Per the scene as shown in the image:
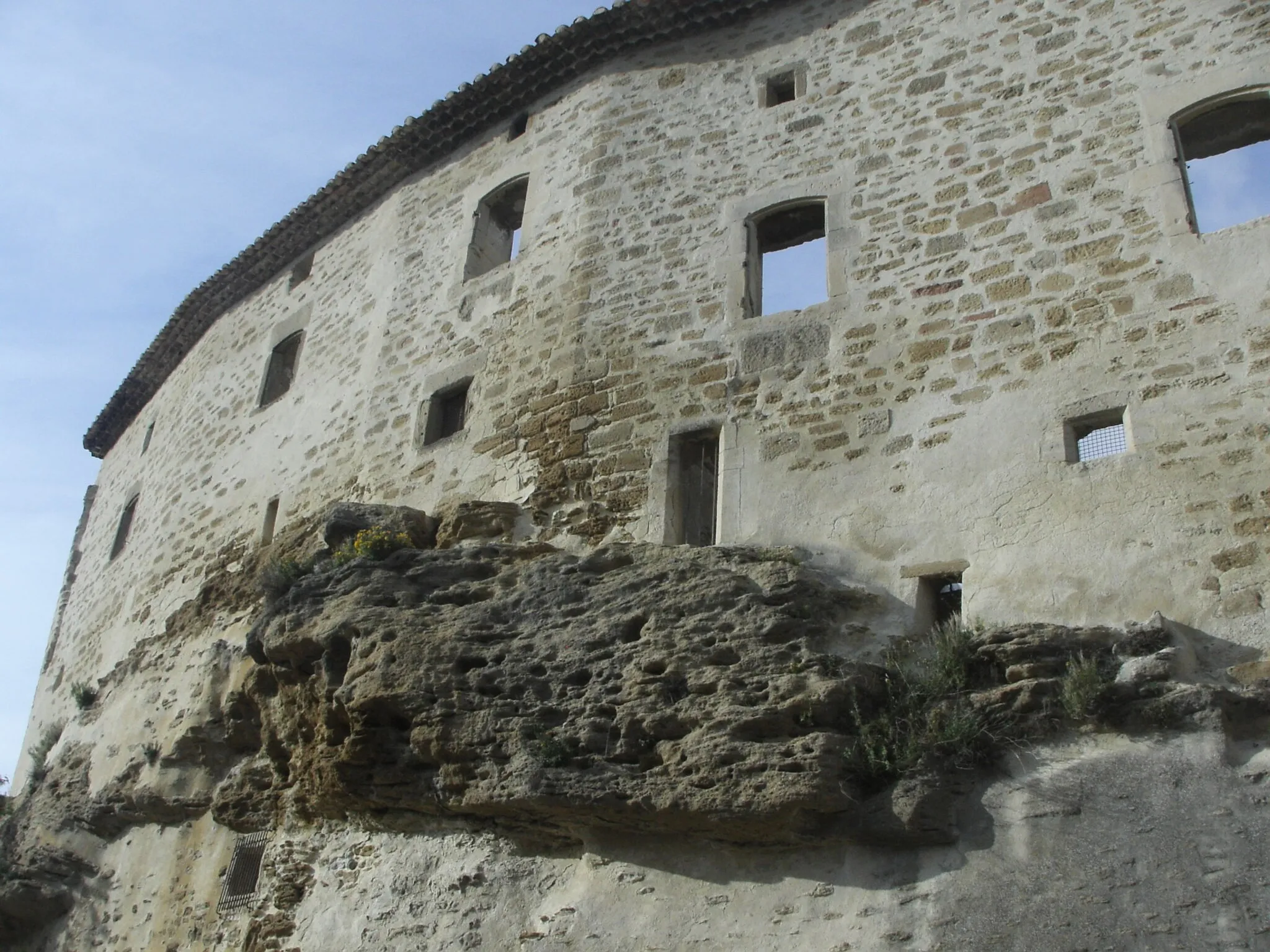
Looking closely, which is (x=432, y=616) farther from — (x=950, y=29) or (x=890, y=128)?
(x=950, y=29)

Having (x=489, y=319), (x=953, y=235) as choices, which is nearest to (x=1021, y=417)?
(x=953, y=235)

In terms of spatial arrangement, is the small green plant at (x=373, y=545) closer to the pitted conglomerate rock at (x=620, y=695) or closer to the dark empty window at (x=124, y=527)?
the pitted conglomerate rock at (x=620, y=695)

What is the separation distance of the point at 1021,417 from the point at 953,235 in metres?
1.64

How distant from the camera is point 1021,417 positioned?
7957 mm

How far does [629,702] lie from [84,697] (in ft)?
27.5

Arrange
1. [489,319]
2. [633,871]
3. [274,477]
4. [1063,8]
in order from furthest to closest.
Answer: [274,477] < [489,319] < [1063,8] < [633,871]

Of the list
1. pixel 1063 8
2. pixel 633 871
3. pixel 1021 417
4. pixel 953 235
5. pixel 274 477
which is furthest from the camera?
pixel 274 477

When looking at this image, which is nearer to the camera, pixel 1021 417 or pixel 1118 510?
pixel 1118 510

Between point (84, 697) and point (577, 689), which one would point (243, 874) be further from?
point (84, 697)

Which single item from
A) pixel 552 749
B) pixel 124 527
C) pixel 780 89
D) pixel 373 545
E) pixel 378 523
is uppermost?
pixel 780 89

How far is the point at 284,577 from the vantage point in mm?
9688

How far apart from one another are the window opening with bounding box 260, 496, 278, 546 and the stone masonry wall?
0.12m

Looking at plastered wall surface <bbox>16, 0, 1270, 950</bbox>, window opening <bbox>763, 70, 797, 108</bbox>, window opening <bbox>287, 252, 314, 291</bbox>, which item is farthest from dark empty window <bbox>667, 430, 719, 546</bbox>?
window opening <bbox>287, 252, 314, 291</bbox>

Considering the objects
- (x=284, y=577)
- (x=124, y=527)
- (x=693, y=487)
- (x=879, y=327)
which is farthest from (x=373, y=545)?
(x=124, y=527)
